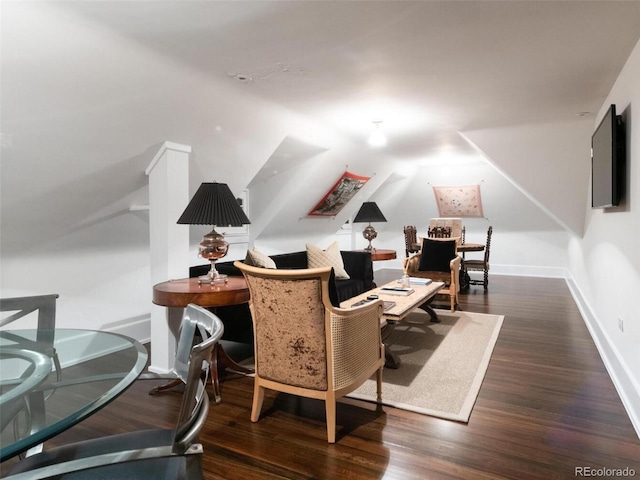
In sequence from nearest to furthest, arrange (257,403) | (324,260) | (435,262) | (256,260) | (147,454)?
(147,454)
(257,403)
(256,260)
(324,260)
(435,262)

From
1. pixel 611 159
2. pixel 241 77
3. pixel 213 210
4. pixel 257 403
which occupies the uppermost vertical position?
pixel 241 77

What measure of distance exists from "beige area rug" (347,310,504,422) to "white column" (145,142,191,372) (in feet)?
4.89

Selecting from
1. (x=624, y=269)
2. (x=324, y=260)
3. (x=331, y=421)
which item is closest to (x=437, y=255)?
(x=324, y=260)

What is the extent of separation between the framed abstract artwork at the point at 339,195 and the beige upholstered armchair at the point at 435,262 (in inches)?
61.4

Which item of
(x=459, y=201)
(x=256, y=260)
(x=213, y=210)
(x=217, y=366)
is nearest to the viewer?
(x=213, y=210)

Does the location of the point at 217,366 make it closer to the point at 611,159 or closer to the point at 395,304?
the point at 395,304

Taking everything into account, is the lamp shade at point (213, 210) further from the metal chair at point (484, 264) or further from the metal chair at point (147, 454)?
the metal chair at point (484, 264)

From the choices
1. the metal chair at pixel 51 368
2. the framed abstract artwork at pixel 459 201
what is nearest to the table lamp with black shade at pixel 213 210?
the metal chair at pixel 51 368

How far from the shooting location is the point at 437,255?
5.29m

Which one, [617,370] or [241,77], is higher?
[241,77]

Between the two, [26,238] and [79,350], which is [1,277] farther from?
[79,350]

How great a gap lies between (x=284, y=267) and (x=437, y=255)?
220cm

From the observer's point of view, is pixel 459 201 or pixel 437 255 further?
pixel 459 201

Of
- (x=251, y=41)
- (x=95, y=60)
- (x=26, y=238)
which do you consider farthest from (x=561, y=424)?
(x=26, y=238)
